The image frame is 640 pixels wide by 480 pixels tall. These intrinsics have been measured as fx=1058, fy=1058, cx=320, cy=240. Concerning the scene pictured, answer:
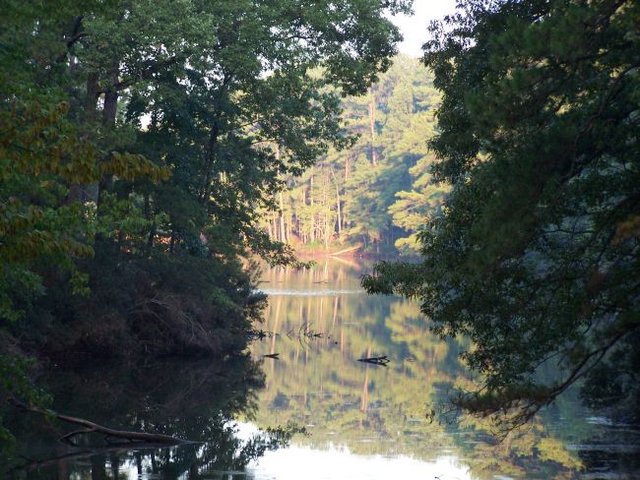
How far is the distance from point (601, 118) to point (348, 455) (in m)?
10.0

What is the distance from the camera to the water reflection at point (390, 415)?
61.2 feet

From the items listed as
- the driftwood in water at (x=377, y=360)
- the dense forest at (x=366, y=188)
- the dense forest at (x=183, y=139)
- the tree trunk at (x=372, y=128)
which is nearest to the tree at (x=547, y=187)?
the dense forest at (x=183, y=139)

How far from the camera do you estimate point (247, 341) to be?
39250 millimetres

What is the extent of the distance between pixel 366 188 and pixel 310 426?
9820cm

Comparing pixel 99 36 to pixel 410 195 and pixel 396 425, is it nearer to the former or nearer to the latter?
pixel 396 425

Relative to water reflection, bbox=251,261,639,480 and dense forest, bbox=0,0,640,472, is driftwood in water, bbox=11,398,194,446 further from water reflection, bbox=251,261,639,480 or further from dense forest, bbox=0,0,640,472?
water reflection, bbox=251,261,639,480

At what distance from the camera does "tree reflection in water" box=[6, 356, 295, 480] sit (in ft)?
56.0

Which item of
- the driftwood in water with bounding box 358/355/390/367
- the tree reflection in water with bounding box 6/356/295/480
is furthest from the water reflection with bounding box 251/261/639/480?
the tree reflection in water with bounding box 6/356/295/480

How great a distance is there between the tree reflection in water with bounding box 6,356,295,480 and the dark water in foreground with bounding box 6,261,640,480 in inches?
1.5

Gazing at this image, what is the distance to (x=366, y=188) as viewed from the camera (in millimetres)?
121375

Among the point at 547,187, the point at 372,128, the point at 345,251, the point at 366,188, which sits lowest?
the point at 547,187

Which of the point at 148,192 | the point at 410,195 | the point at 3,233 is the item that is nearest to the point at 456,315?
the point at 3,233

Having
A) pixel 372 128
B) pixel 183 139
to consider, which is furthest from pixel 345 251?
pixel 183 139

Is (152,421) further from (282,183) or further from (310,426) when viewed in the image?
(282,183)
